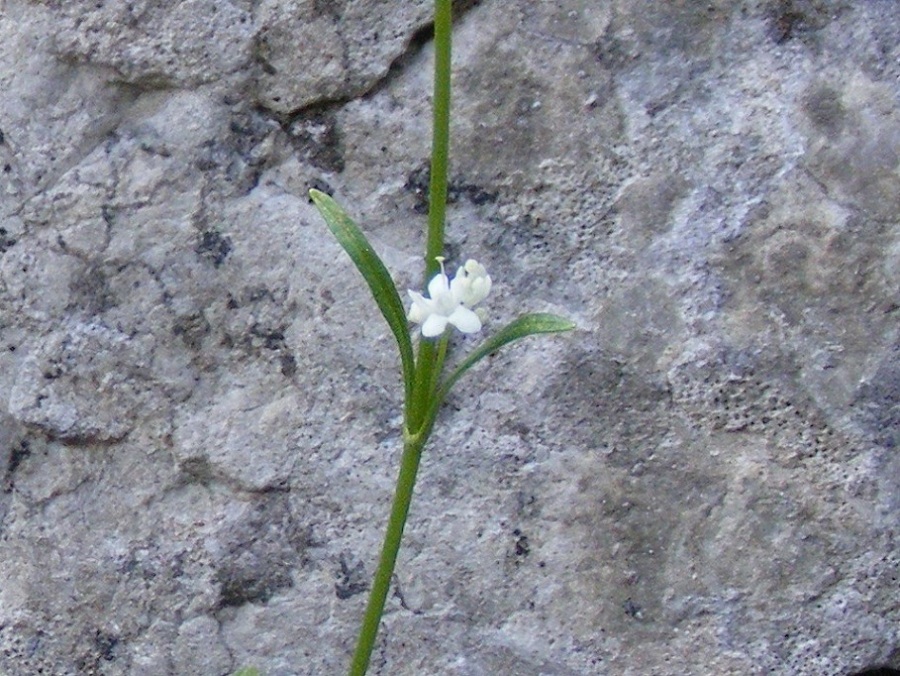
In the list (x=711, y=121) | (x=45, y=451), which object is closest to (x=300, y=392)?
(x=45, y=451)

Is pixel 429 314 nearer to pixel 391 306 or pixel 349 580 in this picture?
pixel 391 306

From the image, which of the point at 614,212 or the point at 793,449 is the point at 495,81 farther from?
the point at 793,449

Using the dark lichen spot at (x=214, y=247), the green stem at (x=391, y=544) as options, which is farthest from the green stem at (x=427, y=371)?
the dark lichen spot at (x=214, y=247)

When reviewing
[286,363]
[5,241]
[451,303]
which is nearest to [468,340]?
[286,363]

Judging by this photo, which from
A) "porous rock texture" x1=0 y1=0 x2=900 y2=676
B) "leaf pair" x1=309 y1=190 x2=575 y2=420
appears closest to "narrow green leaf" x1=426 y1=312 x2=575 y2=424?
"leaf pair" x1=309 y1=190 x2=575 y2=420

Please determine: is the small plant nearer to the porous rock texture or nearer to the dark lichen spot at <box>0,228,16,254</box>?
the porous rock texture

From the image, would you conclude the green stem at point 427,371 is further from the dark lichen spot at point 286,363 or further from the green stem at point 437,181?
the dark lichen spot at point 286,363

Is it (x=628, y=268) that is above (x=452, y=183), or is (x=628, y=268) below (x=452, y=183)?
below
